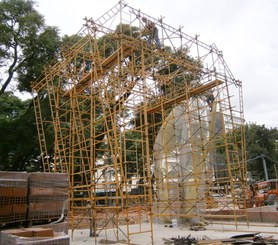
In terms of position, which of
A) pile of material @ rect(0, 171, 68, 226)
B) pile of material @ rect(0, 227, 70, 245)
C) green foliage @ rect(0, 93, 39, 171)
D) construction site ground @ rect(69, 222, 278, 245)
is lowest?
construction site ground @ rect(69, 222, 278, 245)

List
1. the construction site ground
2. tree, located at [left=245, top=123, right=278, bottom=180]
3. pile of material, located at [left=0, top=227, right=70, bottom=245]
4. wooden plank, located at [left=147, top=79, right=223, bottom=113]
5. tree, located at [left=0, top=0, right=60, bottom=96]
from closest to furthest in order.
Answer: pile of material, located at [left=0, top=227, right=70, bottom=245] < the construction site ground < wooden plank, located at [left=147, top=79, right=223, bottom=113] < tree, located at [left=0, top=0, right=60, bottom=96] < tree, located at [left=245, top=123, right=278, bottom=180]

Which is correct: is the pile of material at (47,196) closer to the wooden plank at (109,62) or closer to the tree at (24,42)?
the wooden plank at (109,62)

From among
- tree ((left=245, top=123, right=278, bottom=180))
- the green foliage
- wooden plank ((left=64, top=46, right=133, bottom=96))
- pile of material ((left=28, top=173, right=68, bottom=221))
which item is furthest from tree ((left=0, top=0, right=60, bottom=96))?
tree ((left=245, top=123, right=278, bottom=180))

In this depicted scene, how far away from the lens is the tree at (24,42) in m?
18.6

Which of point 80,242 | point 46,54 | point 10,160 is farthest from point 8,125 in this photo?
point 80,242

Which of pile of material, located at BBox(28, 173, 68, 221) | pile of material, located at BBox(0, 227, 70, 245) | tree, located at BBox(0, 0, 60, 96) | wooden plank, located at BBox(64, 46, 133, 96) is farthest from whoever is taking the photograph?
tree, located at BBox(0, 0, 60, 96)

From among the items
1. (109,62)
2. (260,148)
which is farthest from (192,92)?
(260,148)

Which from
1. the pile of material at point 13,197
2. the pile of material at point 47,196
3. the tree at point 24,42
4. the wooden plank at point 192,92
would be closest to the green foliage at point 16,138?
the tree at point 24,42

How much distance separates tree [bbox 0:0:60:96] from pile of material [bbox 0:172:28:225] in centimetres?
1391

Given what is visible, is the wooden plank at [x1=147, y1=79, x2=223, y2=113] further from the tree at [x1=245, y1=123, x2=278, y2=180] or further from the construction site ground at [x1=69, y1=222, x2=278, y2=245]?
the tree at [x1=245, y1=123, x2=278, y2=180]

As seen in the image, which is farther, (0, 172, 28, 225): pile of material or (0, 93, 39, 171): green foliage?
(0, 93, 39, 171): green foliage

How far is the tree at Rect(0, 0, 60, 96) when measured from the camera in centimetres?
1856

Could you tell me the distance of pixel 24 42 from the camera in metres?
18.9

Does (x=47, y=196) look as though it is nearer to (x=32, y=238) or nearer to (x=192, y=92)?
(x=32, y=238)
